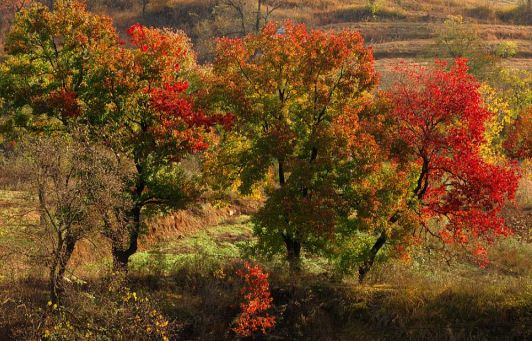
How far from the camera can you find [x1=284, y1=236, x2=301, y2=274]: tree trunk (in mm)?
22969

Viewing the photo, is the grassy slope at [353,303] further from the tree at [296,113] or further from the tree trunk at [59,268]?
the tree trunk at [59,268]

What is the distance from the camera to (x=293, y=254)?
76.9 ft

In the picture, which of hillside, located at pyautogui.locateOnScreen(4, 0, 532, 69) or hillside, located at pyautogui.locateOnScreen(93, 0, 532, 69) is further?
hillside, located at pyautogui.locateOnScreen(93, 0, 532, 69)

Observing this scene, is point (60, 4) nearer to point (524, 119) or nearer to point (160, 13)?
point (524, 119)

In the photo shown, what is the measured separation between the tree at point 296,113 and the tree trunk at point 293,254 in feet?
0.21

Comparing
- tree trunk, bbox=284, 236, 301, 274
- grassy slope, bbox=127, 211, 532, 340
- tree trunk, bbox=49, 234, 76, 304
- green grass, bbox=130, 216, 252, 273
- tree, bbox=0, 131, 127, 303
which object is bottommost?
green grass, bbox=130, 216, 252, 273

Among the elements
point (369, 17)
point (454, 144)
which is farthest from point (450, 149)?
point (369, 17)

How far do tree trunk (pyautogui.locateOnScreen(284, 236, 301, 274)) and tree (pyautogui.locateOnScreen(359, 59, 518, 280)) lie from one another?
417cm

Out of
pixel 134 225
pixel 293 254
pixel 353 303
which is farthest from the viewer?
pixel 293 254

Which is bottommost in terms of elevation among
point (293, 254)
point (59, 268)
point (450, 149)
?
point (293, 254)

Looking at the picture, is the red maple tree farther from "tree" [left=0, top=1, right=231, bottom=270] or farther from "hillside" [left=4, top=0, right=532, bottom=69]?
"hillside" [left=4, top=0, right=532, bottom=69]

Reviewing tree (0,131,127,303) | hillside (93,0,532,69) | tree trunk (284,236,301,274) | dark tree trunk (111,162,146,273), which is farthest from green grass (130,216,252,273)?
hillside (93,0,532,69)

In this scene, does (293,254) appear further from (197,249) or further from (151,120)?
(197,249)

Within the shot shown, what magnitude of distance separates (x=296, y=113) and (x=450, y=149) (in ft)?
20.7
